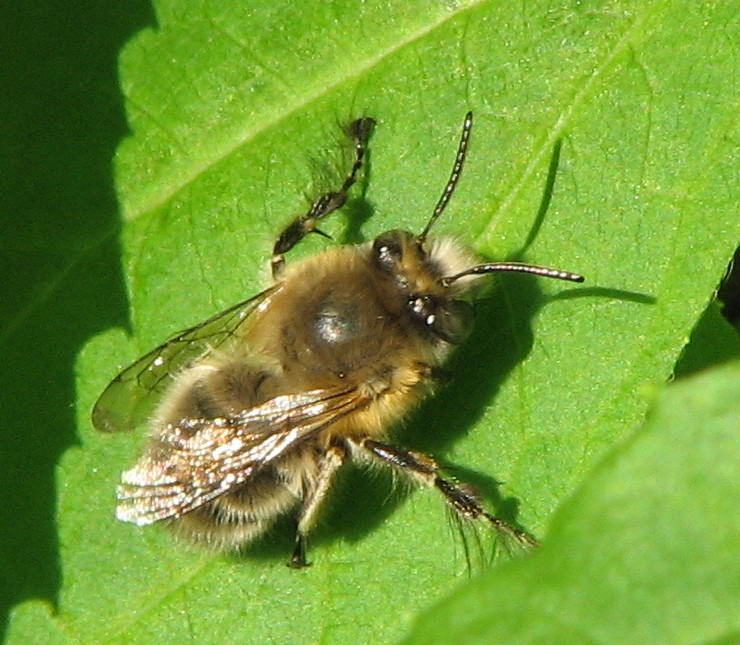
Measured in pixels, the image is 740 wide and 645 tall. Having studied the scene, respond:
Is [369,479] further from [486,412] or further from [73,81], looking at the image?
[73,81]

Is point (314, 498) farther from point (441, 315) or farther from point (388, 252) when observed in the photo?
point (388, 252)

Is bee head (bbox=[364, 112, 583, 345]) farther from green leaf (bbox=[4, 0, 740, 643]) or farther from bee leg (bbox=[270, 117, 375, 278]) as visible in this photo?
bee leg (bbox=[270, 117, 375, 278])

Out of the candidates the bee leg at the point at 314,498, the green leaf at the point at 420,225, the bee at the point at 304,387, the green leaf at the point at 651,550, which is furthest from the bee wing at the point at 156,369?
the green leaf at the point at 651,550

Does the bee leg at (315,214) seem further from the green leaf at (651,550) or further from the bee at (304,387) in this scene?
the green leaf at (651,550)

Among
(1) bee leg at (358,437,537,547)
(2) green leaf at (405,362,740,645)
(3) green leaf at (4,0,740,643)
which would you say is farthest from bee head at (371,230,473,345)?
(2) green leaf at (405,362,740,645)

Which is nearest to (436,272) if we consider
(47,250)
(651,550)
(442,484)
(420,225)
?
(420,225)

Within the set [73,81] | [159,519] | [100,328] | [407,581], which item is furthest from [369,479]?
[73,81]
